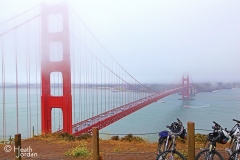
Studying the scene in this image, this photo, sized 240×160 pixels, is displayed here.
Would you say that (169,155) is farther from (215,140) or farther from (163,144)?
(215,140)

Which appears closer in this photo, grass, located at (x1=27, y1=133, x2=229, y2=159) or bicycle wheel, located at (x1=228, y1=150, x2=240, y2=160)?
bicycle wheel, located at (x1=228, y1=150, x2=240, y2=160)

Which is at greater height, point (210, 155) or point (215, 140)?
point (215, 140)

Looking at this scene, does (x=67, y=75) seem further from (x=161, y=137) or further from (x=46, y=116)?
(x=161, y=137)

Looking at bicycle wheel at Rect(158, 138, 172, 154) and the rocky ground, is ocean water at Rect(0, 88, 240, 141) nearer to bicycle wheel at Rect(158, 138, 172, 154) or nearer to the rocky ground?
the rocky ground

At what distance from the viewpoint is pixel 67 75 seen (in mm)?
6312

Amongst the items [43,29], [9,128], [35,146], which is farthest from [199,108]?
[35,146]

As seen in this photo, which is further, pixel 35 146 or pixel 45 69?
pixel 45 69

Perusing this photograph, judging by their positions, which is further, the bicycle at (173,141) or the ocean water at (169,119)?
the ocean water at (169,119)

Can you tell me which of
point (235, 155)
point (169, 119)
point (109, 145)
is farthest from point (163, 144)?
point (169, 119)

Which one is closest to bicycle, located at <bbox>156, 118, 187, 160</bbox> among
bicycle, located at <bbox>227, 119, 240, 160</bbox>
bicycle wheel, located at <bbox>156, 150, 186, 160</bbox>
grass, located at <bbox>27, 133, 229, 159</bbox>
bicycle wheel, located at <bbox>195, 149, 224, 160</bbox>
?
bicycle wheel, located at <bbox>156, 150, 186, 160</bbox>

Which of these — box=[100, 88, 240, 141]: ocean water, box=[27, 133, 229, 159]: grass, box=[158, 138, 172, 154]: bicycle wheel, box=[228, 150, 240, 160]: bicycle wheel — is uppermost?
box=[158, 138, 172, 154]: bicycle wheel

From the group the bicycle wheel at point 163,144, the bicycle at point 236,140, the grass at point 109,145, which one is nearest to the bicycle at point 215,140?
the bicycle at point 236,140

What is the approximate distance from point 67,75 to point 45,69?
2.14 ft

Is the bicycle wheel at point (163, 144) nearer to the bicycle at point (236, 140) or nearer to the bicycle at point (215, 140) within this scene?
the bicycle at point (215, 140)
